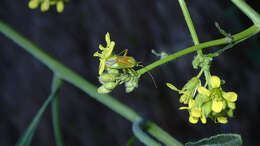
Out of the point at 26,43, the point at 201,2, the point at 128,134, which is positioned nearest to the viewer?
the point at 26,43

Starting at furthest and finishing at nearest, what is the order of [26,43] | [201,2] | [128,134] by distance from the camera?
[128,134]
[201,2]
[26,43]

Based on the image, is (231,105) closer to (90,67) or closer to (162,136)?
(162,136)

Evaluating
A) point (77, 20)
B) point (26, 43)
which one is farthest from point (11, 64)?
point (26, 43)

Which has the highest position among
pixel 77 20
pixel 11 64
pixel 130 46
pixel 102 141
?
pixel 77 20

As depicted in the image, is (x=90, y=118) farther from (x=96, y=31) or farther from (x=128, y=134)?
(x=96, y=31)

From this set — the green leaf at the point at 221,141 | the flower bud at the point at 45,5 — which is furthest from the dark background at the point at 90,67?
the green leaf at the point at 221,141

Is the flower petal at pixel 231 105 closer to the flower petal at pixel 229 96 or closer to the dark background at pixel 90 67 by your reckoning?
the flower petal at pixel 229 96
